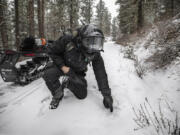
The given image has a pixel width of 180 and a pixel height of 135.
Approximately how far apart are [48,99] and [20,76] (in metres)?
1.22

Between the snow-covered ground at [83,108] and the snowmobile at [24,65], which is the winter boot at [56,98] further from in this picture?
the snowmobile at [24,65]

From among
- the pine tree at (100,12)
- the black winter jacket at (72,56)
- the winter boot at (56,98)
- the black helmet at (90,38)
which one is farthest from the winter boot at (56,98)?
the pine tree at (100,12)

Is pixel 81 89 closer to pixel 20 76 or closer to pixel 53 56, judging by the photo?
pixel 53 56

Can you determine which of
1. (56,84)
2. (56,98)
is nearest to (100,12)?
(56,84)

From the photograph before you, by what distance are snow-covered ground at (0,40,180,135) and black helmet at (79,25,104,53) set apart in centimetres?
106

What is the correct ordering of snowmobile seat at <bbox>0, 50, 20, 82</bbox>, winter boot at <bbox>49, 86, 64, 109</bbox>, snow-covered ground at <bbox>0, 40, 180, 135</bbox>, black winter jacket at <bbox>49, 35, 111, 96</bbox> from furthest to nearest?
snowmobile seat at <bbox>0, 50, 20, 82</bbox> → black winter jacket at <bbox>49, 35, 111, 96</bbox> → winter boot at <bbox>49, 86, 64, 109</bbox> → snow-covered ground at <bbox>0, 40, 180, 135</bbox>

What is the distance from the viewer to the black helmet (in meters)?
1.60

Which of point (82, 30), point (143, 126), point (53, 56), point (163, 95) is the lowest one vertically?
point (143, 126)

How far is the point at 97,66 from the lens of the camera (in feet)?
6.31

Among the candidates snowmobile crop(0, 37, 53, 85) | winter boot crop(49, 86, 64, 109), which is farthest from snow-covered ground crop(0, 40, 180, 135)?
snowmobile crop(0, 37, 53, 85)

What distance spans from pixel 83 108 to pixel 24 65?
7.86 ft

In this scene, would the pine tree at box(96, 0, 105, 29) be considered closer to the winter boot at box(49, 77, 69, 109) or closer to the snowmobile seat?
the snowmobile seat

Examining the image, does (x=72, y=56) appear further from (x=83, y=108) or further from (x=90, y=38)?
(x=83, y=108)

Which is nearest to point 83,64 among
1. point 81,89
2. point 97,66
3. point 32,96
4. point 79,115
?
point 97,66
